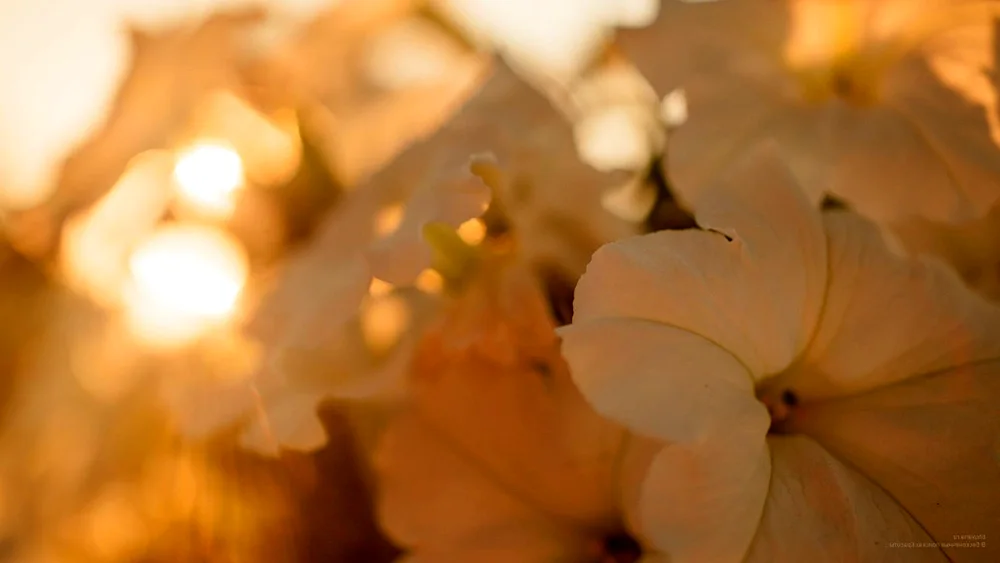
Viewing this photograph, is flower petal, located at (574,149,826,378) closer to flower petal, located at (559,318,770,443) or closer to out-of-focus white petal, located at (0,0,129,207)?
flower petal, located at (559,318,770,443)

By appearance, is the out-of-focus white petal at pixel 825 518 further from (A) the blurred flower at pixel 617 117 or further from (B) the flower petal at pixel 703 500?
(A) the blurred flower at pixel 617 117

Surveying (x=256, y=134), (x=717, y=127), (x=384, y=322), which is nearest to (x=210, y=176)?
(x=256, y=134)

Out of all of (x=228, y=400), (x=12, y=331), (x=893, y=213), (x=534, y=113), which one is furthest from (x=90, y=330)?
(x=893, y=213)

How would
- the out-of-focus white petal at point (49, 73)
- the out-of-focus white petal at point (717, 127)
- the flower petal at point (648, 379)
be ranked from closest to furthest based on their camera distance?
the flower petal at point (648, 379) → the out-of-focus white petal at point (717, 127) → the out-of-focus white petal at point (49, 73)

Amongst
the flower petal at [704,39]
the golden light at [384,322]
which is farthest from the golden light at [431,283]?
the flower petal at [704,39]

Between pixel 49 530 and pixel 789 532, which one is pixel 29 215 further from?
pixel 789 532

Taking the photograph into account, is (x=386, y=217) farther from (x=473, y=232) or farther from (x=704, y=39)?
(x=704, y=39)
